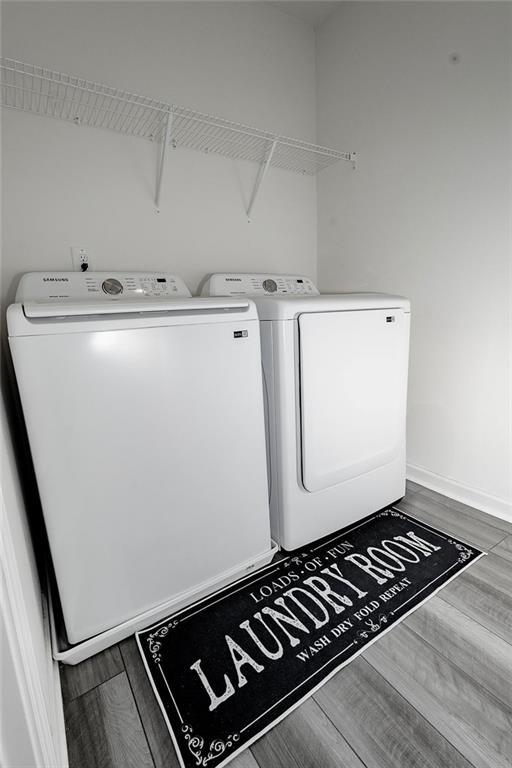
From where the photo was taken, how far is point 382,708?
100cm

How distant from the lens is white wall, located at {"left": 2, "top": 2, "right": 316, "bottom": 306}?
5.35 feet

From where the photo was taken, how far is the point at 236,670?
1119 mm

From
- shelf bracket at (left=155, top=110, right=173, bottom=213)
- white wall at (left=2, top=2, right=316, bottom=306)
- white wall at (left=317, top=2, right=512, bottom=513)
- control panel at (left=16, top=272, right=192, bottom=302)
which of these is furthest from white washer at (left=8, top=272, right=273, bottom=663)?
white wall at (left=317, top=2, right=512, bottom=513)

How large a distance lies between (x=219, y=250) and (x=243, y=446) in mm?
1294

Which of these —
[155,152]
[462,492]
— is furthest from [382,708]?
[155,152]

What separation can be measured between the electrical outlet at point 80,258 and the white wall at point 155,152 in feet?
0.10

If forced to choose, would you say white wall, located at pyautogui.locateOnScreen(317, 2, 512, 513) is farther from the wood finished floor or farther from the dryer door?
the wood finished floor

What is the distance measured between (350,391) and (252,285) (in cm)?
86

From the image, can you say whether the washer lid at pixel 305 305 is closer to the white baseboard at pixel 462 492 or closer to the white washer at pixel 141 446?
the white washer at pixel 141 446

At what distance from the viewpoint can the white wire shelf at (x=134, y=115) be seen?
1526mm

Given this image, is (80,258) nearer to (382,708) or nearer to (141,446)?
(141,446)

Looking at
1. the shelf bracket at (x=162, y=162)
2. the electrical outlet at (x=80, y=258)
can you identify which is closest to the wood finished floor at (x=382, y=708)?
the electrical outlet at (x=80, y=258)

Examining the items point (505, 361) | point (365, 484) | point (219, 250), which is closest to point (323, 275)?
point (219, 250)

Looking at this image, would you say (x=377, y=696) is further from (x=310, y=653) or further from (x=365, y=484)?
(x=365, y=484)
